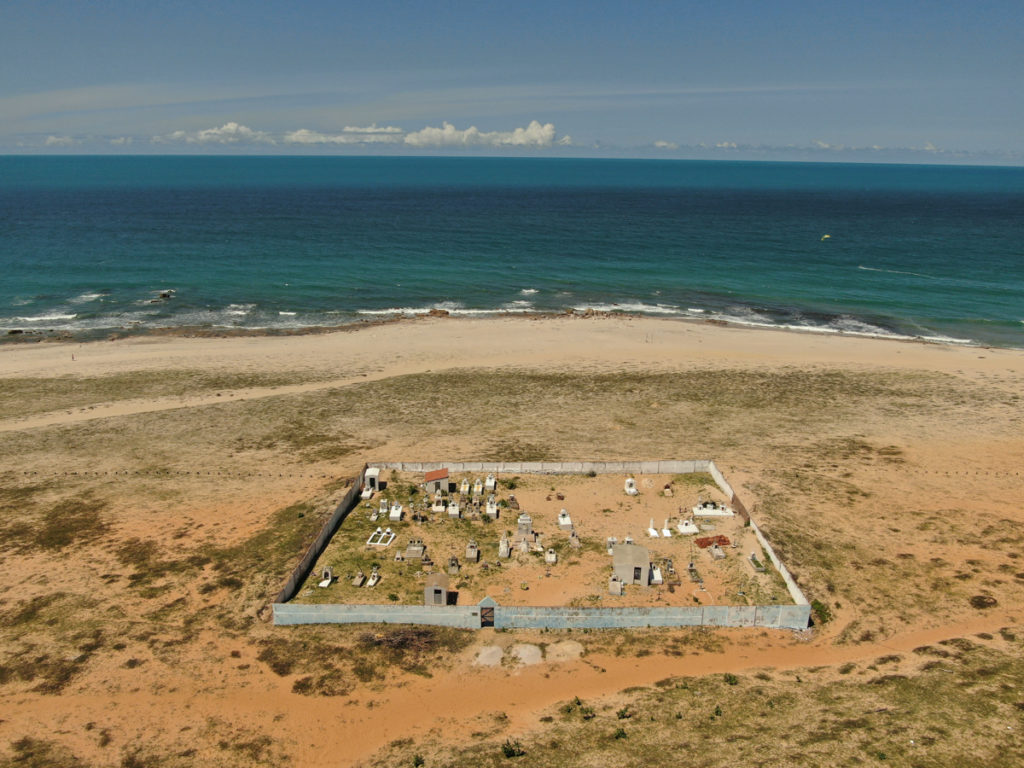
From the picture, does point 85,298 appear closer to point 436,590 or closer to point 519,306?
point 519,306

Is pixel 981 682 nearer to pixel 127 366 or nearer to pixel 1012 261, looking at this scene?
pixel 127 366

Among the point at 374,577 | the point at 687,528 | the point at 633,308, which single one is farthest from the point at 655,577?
the point at 633,308

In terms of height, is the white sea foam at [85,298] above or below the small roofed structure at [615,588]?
above

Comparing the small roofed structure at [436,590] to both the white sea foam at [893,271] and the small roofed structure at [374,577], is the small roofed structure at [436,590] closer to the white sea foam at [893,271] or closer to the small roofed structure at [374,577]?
the small roofed structure at [374,577]

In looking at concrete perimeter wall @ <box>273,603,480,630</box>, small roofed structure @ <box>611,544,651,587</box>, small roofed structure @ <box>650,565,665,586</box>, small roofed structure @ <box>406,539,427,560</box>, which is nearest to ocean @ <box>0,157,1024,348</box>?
small roofed structure @ <box>406,539,427,560</box>

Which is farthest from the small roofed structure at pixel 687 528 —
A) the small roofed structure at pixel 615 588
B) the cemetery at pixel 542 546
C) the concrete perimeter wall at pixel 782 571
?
the small roofed structure at pixel 615 588
